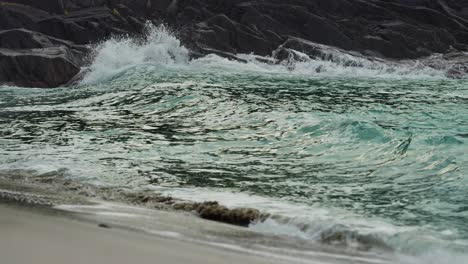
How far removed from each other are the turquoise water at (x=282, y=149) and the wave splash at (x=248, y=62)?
4739mm

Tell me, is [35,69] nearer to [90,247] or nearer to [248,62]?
[248,62]

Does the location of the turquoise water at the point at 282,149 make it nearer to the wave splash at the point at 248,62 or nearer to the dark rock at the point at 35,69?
the dark rock at the point at 35,69

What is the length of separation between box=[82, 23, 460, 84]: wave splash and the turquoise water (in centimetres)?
474

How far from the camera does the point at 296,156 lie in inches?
260

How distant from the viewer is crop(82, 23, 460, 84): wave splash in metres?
19.5

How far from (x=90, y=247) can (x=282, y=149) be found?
414cm

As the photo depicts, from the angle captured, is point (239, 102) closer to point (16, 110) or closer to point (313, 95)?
point (313, 95)

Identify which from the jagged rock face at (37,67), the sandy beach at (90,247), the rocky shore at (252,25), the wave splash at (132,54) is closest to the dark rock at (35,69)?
the jagged rock face at (37,67)

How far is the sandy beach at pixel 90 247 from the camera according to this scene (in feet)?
9.68

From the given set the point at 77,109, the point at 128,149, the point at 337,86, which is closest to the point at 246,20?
the point at 337,86

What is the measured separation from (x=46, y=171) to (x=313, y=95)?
823 centimetres

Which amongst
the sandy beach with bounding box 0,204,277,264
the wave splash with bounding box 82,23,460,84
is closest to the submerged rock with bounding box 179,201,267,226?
the sandy beach with bounding box 0,204,277,264

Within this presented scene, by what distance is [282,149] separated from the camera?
699 centimetres

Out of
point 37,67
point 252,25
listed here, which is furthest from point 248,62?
point 37,67
